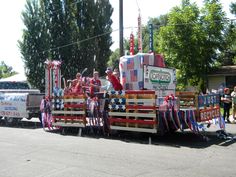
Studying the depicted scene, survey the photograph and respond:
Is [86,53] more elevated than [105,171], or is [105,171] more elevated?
[86,53]

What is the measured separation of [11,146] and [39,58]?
26.1 m

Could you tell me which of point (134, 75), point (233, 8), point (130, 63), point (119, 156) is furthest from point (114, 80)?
point (233, 8)

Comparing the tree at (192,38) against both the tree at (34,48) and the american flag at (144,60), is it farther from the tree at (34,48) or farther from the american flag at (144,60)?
the american flag at (144,60)

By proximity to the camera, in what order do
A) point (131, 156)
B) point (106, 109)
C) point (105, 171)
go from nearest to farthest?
point (105, 171) < point (131, 156) < point (106, 109)

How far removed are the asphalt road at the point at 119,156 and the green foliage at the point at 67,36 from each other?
23856 mm

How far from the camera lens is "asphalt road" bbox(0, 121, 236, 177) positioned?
270 inches

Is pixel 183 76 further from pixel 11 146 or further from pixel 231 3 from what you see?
pixel 11 146

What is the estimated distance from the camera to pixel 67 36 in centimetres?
3531

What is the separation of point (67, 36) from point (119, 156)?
28174 mm

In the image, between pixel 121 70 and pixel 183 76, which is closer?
pixel 121 70

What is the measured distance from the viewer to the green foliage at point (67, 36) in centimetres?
3500

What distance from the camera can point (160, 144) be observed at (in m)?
9.71

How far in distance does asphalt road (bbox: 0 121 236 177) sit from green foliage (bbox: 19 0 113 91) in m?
23.9

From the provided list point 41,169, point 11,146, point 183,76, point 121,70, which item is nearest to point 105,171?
point 41,169
